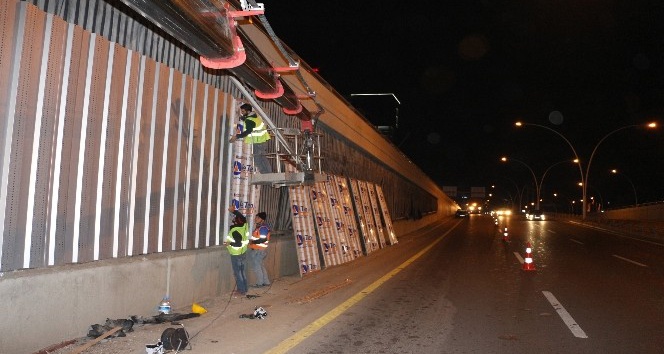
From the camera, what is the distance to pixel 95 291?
6441 millimetres

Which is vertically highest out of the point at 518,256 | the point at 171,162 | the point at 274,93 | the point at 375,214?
the point at 274,93

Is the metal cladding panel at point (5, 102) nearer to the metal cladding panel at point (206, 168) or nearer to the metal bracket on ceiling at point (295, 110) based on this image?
the metal cladding panel at point (206, 168)

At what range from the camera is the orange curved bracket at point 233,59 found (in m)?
7.33

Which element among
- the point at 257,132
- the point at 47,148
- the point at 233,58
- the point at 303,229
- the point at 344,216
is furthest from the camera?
the point at 344,216

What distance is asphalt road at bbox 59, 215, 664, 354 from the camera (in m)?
6.54

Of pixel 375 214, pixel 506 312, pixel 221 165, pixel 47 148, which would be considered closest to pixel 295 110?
pixel 221 165

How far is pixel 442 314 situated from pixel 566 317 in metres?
1.88

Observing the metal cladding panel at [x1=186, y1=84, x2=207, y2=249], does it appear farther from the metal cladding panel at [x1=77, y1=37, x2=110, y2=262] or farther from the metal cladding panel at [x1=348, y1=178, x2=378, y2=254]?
the metal cladding panel at [x1=348, y1=178, x2=378, y2=254]

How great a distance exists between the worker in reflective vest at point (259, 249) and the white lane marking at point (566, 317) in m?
5.35

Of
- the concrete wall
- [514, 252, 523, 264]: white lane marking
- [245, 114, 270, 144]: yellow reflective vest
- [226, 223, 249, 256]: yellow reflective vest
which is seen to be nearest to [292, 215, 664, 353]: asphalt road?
[514, 252, 523, 264]: white lane marking

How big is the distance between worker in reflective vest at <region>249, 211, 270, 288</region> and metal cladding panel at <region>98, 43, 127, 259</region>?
344 cm

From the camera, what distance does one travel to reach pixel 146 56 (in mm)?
8047

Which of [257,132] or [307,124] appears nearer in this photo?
[257,132]

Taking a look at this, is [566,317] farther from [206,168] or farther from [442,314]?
[206,168]
